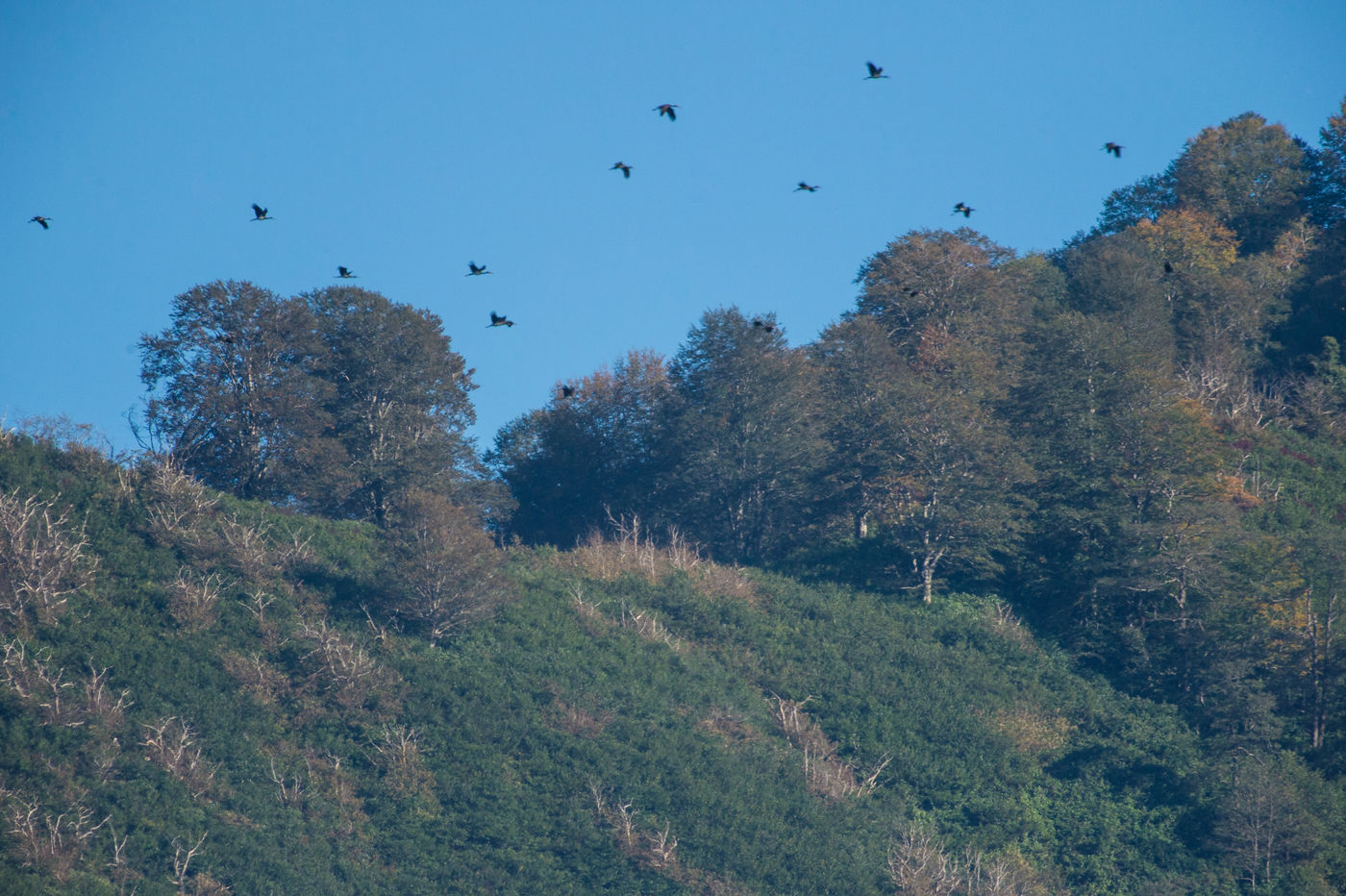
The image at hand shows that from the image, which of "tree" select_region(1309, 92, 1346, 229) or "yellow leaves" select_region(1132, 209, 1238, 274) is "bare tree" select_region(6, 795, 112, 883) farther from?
"tree" select_region(1309, 92, 1346, 229)

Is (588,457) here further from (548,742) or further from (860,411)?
(548,742)

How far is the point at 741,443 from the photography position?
5575cm

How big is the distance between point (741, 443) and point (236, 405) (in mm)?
21538

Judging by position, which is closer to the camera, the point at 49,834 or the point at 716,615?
the point at 49,834

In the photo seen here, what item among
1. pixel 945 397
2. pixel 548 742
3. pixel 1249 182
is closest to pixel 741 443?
pixel 945 397

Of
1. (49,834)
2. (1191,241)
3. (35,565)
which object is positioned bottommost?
(49,834)

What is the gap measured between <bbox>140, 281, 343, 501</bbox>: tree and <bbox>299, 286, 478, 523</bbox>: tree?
5.19ft

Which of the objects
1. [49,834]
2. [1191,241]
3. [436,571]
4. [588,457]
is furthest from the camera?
[1191,241]

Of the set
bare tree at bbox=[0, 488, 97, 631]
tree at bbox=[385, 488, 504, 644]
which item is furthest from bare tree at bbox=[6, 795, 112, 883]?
tree at bbox=[385, 488, 504, 644]

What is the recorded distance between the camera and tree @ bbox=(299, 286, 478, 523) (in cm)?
5300

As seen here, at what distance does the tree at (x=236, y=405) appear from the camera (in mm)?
50906

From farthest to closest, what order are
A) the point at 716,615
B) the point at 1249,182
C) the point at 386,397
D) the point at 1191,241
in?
the point at 1249,182 → the point at 1191,241 → the point at 386,397 → the point at 716,615

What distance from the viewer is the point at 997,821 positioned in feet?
118

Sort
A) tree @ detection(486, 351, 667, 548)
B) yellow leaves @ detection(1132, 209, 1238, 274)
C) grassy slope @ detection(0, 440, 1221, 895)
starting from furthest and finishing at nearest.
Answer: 1. yellow leaves @ detection(1132, 209, 1238, 274)
2. tree @ detection(486, 351, 667, 548)
3. grassy slope @ detection(0, 440, 1221, 895)
